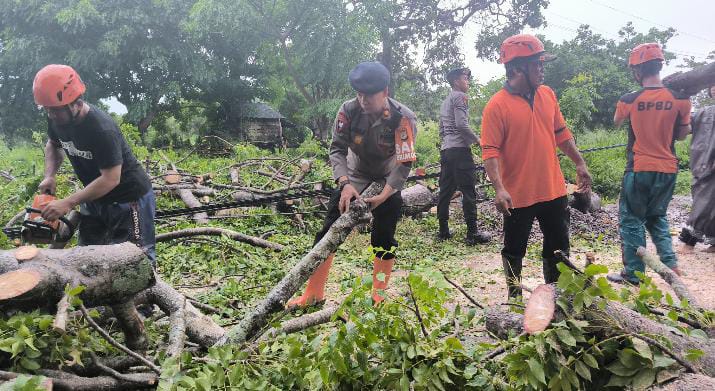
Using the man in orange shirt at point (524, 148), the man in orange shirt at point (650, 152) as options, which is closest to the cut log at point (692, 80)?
the man in orange shirt at point (650, 152)

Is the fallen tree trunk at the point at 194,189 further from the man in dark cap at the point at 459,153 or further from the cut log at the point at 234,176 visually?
the man in dark cap at the point at 459,153

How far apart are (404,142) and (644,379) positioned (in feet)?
6.94

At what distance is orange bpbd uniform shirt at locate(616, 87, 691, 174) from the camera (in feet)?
12.1

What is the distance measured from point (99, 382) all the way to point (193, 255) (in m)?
3.07

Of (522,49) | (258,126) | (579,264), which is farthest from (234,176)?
(258,126)

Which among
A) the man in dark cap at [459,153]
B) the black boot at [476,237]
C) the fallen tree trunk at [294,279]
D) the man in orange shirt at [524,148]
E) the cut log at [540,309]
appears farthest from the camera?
the black boot at [476,237]

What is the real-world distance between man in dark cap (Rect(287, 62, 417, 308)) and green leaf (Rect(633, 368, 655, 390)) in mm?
1795

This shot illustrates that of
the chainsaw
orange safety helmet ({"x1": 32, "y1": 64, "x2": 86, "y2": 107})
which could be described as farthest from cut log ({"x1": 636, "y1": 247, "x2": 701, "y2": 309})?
the chainsaw

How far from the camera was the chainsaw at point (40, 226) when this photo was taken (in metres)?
2.80

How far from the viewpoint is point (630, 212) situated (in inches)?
151

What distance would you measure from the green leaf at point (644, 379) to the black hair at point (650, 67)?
3304 millimetres

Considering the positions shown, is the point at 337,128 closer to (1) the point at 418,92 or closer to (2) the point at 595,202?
(2) the point at 595,202

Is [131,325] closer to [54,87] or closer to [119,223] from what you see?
[119,223]

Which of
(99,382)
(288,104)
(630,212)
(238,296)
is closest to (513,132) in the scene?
(630,212)
